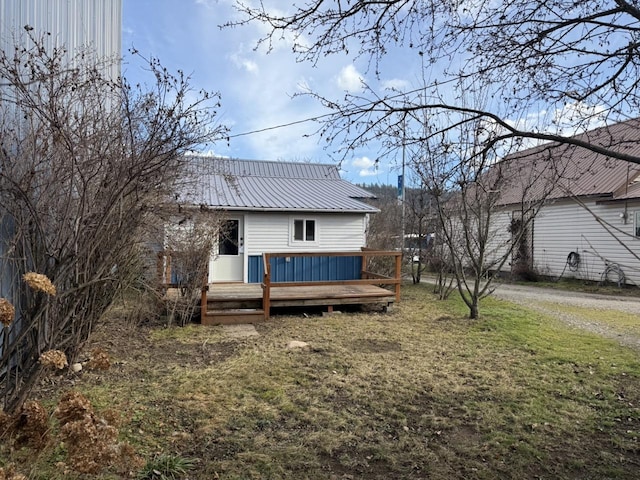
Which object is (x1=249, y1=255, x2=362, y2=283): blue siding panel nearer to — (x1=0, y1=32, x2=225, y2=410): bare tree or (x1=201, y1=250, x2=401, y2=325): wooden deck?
(x1=201, y1=250, x2=401, y2=325): wooden deck

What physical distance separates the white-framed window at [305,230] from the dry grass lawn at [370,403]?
5419 mm

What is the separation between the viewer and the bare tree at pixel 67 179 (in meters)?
3.03

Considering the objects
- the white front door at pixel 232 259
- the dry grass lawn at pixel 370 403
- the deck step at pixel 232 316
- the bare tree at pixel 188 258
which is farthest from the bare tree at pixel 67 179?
the white front door at pixel 232 259

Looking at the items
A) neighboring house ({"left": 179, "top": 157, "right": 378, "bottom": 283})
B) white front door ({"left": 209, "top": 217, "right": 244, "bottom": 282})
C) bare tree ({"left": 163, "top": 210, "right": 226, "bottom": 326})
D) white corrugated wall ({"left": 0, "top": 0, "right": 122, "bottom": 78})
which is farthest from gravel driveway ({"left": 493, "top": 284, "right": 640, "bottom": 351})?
white corrugated wall ({"left": 0, "top": 0, "right": 122, "bottom": 78})

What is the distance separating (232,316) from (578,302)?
8.91m

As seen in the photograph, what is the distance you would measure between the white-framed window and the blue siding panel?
0.64m

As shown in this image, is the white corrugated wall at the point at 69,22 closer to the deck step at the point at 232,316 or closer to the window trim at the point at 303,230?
the deck step at the point at 232,316

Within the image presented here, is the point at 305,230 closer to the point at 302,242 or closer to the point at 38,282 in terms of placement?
the point at 302,242

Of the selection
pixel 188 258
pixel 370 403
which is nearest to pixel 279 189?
pixel 188 258

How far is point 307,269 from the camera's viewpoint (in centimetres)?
1184

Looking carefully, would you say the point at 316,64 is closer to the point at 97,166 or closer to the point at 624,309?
the point at 97,166

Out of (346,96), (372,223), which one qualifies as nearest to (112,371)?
(346,96)

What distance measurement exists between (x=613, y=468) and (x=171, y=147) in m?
4.17

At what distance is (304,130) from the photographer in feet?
10.8
